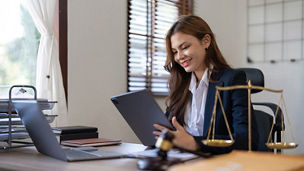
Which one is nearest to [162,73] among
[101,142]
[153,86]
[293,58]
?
[153,86]

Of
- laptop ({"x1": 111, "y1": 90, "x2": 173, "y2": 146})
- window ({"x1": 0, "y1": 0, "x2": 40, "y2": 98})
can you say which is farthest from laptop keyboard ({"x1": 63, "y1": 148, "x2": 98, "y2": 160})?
window ({"x1": 0, "y1": 0, "x2": 40, "y2": 98})

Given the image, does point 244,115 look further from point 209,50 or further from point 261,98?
point 261,98

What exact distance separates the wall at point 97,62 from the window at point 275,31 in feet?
5.93

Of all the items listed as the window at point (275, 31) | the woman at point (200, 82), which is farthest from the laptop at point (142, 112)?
the window at point (275, 31)

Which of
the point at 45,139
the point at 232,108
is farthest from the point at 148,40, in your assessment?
the point at 45,139

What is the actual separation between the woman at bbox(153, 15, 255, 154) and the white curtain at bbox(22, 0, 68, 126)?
938 mm

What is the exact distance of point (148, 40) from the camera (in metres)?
3.61

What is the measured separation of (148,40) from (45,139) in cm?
241

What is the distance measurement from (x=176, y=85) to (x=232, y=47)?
2752 mm

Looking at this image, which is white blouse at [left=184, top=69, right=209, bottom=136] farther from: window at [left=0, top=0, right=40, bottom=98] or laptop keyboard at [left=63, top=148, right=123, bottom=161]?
window at [left=0, top=0, right=40, bottom=98]

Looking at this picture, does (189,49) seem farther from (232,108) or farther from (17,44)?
(17,44)

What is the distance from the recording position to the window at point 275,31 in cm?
416

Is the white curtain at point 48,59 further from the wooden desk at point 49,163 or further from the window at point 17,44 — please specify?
the wooden desk at point 49,163

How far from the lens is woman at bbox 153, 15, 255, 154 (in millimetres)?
1558
